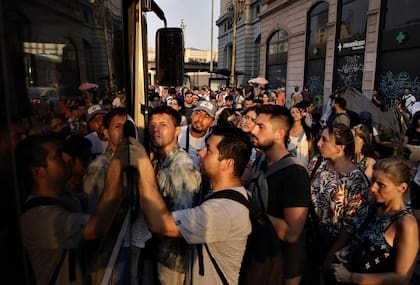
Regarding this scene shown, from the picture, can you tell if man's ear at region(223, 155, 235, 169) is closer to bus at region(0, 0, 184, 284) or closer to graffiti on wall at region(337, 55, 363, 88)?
bus at region(0, 0, 184, 284)

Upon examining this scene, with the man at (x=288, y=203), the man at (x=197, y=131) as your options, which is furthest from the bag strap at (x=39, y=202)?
the man at (x=197, y=131)

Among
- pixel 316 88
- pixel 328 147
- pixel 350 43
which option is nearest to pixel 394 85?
pixel 350 43

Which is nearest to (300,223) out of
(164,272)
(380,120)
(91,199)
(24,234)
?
(164,272)

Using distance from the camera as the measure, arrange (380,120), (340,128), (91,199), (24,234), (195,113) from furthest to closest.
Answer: (380,120), (195,113), (340,128), (91,199), (24,234)

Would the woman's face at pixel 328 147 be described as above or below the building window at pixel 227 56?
below

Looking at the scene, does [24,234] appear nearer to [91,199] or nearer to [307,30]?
[91,199]

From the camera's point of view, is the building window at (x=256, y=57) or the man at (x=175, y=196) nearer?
the man at (x=175, y=196)

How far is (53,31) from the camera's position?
0.84 m

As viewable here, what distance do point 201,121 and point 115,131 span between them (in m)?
3.05

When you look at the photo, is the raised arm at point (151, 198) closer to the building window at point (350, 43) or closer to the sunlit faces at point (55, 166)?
the sunlit faces at point (55, 166)

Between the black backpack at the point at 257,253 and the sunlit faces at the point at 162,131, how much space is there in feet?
3.38

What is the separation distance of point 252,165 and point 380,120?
10.5ft

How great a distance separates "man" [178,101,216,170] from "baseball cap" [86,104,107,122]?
2.86 metres

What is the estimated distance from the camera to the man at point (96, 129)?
1.06 metres
